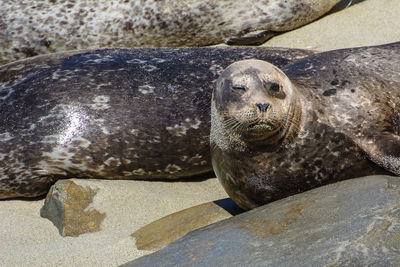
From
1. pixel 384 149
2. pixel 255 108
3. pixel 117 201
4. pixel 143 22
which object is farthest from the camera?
pixel 143 22

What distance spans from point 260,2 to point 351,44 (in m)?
1.38

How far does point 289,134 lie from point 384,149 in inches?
22.7

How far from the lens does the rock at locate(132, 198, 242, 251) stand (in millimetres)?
4113

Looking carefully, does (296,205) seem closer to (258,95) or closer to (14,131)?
(258,95)

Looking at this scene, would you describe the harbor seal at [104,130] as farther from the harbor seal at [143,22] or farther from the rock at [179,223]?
the harbor seal at [143,22]

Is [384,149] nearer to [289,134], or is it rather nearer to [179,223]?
[289,134]

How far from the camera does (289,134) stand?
4.09 metres

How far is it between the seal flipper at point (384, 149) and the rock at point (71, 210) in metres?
1.92

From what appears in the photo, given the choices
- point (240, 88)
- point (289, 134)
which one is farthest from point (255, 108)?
point (289, 134)

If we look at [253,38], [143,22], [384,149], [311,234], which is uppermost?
[311,234]

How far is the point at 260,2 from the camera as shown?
7.71 m

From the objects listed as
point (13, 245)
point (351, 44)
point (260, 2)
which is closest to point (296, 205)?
point (13, 245)

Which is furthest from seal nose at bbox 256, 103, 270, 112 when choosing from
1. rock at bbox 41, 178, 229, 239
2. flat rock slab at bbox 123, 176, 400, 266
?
rock at bbox 41, 178, 229, 239

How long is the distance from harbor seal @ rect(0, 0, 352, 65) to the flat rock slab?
13.2 feet
